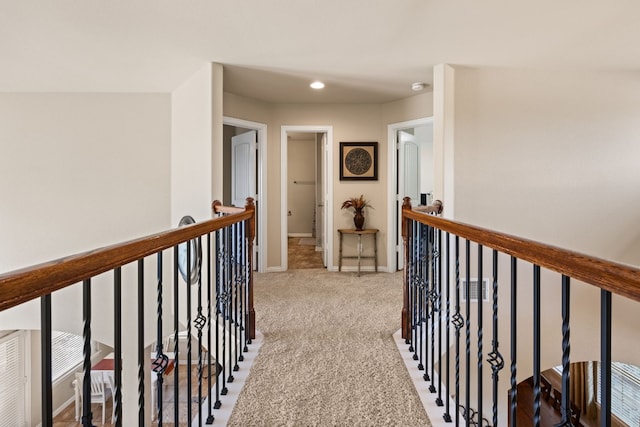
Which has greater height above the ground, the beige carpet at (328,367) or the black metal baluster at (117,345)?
the black metal baluster at (117,345)

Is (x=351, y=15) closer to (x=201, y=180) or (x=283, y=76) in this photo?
(x=283, y=76)

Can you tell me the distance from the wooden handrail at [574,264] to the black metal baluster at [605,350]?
0.04 meters

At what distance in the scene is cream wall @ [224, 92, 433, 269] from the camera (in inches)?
176

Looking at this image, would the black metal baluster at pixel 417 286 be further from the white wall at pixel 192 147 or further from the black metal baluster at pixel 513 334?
the white wall at pixel 192 147

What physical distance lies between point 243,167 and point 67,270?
159 inches

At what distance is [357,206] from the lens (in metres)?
4.46

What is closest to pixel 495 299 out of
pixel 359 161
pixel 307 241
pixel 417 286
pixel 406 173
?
pixel 417 286

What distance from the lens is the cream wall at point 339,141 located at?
14.7ft

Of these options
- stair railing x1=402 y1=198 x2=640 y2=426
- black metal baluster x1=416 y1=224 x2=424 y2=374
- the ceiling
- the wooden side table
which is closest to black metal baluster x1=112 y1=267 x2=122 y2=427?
stair railing x1=402 y1=198 x2=640 y2=426

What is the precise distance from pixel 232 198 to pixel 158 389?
155 inches

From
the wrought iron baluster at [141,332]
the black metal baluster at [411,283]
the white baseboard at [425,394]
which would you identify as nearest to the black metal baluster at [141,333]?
the wrought iron baluster at [141,332]

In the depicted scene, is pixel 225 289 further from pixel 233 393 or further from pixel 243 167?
pixel 243 167

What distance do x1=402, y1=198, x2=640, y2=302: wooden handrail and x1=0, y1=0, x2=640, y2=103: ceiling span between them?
172 cm

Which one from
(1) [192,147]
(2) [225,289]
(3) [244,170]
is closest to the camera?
(2) [225,289]
